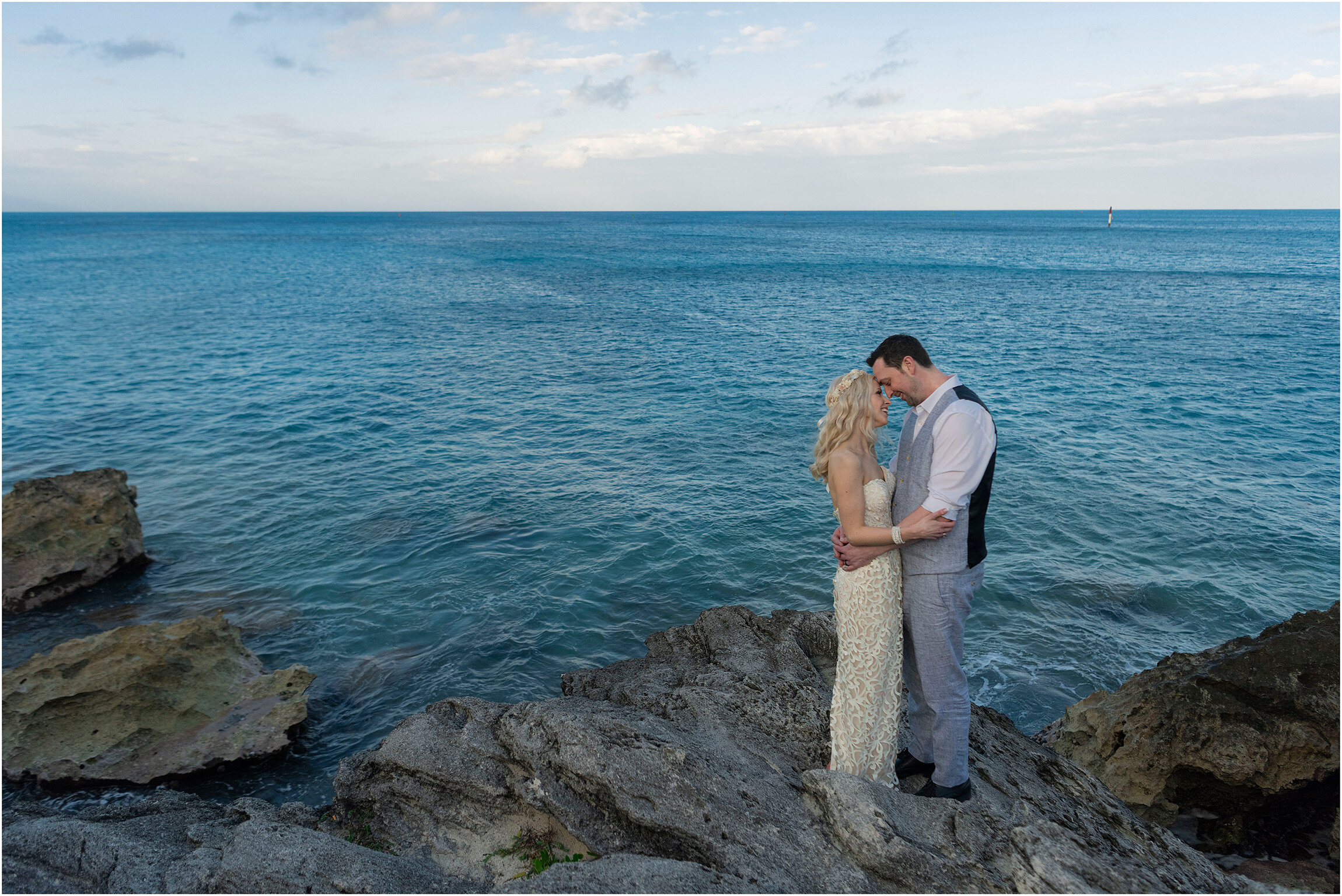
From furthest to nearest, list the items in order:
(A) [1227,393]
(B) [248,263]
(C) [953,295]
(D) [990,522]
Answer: (B) [248,263] → (C) [953,295] → (A) [1227,393] → (D) [990,522]

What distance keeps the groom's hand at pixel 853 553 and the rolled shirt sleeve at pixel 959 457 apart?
445 millimetres

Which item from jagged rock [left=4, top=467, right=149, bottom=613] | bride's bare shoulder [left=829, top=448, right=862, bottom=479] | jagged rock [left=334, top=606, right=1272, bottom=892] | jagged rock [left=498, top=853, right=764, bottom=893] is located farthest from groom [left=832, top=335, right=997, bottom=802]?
jagged rock [left=4, top=467, right=149, bottom=613]

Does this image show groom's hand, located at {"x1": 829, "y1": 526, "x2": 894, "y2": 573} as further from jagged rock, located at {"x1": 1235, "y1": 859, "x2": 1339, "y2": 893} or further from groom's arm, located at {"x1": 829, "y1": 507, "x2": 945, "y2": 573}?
jagged rock, located at {"x1": 1235, "y1": 859, "x2": 1339, "y2": 893}

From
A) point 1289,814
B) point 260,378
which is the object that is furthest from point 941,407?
point 260,378

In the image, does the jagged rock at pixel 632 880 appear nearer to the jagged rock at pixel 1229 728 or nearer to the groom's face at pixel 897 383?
the groom's face at pixel 897 383

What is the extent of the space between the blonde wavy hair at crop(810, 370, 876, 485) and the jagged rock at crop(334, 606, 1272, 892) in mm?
2138

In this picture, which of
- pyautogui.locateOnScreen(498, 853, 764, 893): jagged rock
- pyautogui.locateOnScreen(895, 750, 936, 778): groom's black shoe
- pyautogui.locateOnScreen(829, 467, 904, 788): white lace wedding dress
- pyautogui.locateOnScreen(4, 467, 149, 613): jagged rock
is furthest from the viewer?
pyautogui.locateOnScreen(4, 467, 149, 613): jagged rock

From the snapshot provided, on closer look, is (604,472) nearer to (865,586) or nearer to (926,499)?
(865,586)

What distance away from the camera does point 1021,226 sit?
557 ft

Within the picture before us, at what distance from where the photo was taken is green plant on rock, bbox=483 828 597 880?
192 inches

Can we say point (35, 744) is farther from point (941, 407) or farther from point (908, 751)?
point (941, 407)

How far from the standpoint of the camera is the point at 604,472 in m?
18.2

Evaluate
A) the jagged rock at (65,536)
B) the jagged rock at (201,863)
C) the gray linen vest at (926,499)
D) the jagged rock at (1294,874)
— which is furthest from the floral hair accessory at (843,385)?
the jagged rock at (65,536)

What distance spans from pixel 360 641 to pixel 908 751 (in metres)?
8.68
